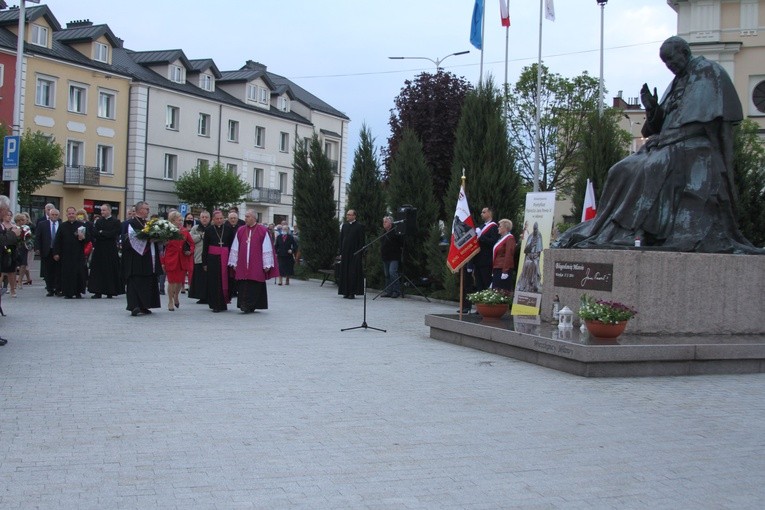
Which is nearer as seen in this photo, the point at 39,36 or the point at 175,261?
the point at 175,261

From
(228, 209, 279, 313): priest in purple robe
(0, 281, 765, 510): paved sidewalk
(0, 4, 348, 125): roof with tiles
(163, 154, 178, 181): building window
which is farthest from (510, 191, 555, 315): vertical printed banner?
(163, 154, 178, 181): building window

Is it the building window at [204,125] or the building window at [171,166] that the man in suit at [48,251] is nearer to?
the building window at [171,166]

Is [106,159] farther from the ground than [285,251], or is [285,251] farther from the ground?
[106,159]

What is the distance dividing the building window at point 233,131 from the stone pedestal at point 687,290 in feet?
167

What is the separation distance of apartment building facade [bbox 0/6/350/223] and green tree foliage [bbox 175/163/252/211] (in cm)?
141

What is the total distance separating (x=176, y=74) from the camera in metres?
56.5

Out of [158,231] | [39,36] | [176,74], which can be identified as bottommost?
[158,231]

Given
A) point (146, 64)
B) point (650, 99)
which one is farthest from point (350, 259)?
point (146, 64)

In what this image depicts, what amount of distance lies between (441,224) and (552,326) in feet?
36.6

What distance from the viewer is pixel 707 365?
10461 mm

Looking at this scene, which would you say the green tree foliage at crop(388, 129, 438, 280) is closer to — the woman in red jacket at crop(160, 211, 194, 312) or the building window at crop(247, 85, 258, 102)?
the woman in red jacket at crop(160, 211, 194, 312)

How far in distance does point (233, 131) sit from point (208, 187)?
841 centimetres

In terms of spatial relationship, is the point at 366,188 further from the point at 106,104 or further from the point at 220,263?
the point at 106,104

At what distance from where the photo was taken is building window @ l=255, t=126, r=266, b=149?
62.8 meters
